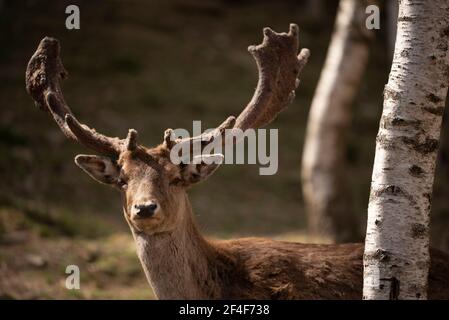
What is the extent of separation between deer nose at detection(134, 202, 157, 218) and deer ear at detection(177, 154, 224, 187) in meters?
0.46

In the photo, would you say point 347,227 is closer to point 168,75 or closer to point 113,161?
point 113,161

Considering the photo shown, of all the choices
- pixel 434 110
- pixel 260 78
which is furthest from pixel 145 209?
pixel 434 110

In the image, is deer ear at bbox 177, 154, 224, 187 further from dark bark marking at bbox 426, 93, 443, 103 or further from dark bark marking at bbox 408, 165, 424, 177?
dark bark marking at bbox 426, 93, 443, 103

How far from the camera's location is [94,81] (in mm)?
15805

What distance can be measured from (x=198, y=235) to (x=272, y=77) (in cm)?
128

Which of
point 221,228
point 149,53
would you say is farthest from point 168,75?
point 221,228

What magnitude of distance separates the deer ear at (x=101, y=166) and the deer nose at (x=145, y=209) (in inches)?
20.4

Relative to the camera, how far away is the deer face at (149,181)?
5203 mm

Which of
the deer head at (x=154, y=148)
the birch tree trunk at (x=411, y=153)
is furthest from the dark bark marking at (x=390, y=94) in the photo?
the deer head at (x=154, y=148)

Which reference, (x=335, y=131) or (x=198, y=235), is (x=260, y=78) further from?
(x=335, y=131)

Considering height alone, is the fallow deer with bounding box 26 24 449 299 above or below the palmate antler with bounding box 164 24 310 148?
below

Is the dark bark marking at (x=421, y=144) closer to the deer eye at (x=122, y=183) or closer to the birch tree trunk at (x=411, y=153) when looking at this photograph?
the birch tree trunk at (x=411, y=153)

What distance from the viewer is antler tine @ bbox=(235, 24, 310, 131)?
606 cm

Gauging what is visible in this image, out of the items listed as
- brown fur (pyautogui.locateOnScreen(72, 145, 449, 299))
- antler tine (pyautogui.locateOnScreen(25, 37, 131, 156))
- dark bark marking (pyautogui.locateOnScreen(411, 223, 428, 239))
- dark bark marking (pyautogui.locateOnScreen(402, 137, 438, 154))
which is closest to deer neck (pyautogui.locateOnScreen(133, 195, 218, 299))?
brown fur (pyautogui.locateOnScreen(72, 145, 449, 299))
